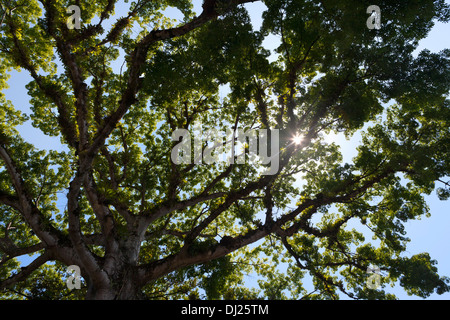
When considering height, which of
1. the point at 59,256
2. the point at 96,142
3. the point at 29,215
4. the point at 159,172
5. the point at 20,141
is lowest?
the point at 59,256

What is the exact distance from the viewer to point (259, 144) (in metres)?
8.44

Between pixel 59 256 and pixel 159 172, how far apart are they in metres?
4.57

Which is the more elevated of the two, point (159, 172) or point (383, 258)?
point (159, 172)

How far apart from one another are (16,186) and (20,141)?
6.45 meters

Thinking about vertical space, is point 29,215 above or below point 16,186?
below

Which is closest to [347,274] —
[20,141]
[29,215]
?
[29,215]

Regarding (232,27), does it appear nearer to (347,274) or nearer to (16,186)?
(16,186)

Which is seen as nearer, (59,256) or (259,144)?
(59,256)

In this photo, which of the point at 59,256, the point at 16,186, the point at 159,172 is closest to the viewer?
the point at 16,186
